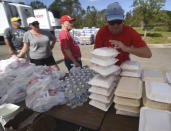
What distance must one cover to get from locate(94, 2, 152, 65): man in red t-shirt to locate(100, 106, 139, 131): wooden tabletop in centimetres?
67

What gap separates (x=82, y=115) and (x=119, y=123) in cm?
35

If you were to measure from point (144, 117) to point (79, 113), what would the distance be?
23.0 inches

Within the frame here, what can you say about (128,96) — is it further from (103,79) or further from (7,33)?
(7,33)

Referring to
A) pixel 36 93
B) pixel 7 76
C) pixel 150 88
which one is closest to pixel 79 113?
pixel 36 93

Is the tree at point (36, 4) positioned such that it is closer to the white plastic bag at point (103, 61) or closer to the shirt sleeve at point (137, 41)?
the shirt sleeve at point (137, 41)

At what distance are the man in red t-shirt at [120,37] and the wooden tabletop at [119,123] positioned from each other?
67 cm

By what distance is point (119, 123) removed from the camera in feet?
3.35

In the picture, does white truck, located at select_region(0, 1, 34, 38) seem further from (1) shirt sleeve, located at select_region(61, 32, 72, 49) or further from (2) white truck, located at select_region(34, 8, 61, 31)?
(1) shirt sleeve, located at select_region(61, 32, 72, 49)

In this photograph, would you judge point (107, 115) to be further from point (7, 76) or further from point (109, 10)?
point (7, 76)

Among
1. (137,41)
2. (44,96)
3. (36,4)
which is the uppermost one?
(36,4)

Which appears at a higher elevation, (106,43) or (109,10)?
(109,10)

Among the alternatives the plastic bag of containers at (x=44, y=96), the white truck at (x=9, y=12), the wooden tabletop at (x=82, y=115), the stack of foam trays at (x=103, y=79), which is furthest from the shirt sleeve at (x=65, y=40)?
the white truck at (x=9, y=12)

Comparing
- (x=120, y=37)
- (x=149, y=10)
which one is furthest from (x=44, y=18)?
(x=120, y=37)

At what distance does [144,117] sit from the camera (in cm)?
87
